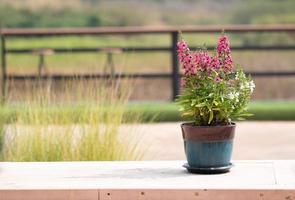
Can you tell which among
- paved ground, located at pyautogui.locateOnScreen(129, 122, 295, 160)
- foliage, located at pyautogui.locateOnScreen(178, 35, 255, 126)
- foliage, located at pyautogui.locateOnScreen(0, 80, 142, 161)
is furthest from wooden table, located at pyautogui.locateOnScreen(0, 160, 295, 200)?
paved ground, located at pyautogui.locateOnScreen(129, 122, 295, 160)

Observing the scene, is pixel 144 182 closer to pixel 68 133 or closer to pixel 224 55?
pixel 224 55

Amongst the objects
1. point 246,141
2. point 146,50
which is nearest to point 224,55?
point 246,141

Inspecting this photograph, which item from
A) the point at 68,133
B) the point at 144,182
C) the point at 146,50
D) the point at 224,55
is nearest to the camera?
the point at 144,182

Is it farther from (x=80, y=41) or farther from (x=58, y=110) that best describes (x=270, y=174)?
(x=80, y=41)

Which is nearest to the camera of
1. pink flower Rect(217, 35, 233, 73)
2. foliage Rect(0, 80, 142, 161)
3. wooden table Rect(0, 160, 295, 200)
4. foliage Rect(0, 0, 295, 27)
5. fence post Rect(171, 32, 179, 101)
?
wooden table Rect(0, 160, 295, 200)

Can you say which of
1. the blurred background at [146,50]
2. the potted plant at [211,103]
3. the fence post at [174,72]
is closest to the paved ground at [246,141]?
the blurred background at [146,50]

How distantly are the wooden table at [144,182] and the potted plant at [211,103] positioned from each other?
0.33ft

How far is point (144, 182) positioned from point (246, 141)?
4.62m

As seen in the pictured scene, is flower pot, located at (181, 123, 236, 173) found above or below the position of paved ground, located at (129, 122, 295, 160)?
below

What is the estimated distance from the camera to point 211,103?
477cm

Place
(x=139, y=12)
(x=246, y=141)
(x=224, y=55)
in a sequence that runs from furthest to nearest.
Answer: (x=139, y=12)
(x=246, y=141)
(x=224, y=55)

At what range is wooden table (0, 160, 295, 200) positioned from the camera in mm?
4242

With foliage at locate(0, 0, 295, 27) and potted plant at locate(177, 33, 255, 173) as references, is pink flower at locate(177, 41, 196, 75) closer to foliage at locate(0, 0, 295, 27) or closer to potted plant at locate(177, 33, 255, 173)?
potted plant at locate(177, 33, 255, 173)

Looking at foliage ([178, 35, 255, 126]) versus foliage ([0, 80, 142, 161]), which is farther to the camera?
foliage ([0, 80, 142, 161])
